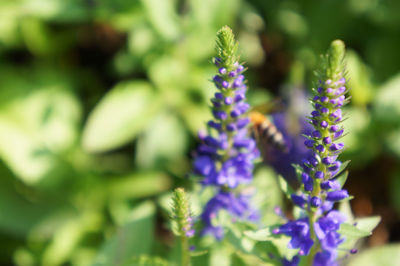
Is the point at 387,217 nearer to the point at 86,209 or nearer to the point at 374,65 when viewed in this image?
the point at 374,65

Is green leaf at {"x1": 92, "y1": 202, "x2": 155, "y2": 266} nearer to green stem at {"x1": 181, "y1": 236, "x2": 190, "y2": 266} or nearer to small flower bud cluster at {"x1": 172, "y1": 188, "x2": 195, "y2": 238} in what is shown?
green stem at {"x1": 181, "y1": 236, "x2": 190, "y2": 266}

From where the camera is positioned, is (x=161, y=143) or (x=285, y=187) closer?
(x=285, y=187)

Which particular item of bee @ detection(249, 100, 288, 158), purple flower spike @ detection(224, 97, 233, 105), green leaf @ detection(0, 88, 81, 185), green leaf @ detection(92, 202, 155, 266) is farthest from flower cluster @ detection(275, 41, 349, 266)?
green leaf @ detection(0, 88, 81, 185)

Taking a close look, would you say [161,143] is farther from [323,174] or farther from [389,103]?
[323,174]

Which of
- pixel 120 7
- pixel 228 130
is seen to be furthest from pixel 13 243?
pixel 228 130

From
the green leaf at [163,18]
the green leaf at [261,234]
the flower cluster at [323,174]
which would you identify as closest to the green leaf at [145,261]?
the green leaf at [261,234]

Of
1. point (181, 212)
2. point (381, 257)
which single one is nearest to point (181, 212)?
point (181, 212)
